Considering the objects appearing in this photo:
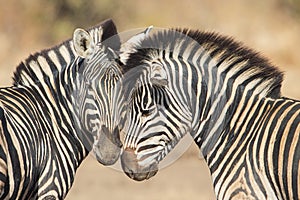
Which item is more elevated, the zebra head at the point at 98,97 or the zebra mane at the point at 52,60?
the zebra mane at the point at 52,60

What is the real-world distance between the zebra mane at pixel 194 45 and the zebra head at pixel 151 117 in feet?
0.19

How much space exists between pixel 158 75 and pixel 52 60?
4.89ft

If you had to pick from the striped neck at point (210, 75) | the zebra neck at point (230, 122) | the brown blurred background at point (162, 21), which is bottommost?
the zebra neck at point (230, 122)

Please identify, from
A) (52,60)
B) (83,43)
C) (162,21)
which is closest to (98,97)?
(83,43)

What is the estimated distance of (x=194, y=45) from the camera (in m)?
7.11

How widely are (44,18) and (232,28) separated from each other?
8.76 meters

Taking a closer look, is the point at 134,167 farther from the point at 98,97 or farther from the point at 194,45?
the point at 194,45

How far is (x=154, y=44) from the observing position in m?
7.15

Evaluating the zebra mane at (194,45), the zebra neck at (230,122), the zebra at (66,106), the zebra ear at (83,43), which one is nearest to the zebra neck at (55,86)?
the zebra at (66,106)

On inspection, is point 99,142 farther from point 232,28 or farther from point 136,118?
point 232,28

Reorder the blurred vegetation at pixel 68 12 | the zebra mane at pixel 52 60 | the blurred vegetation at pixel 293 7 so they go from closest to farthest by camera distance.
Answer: the zebra mane at pixel 52 60 → the blurred vegetation at pixel 293 7 → the blurred vegetation at pixel 68 12

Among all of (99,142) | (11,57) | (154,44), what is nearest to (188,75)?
A: (154,44)

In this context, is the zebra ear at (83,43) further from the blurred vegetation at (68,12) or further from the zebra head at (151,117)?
the blurred vegetation at (68,12)

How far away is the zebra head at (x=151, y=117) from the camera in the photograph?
6875 millimetres
